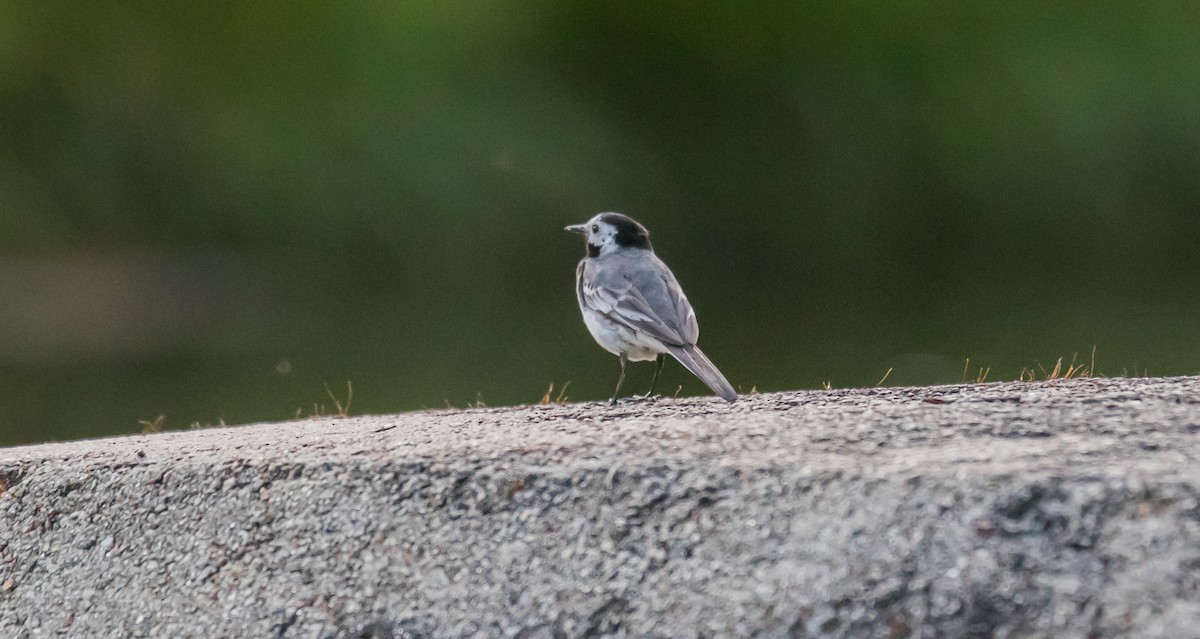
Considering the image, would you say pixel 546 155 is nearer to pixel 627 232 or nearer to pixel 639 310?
pixel 627 232

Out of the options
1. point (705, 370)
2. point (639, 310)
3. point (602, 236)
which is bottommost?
point (705, 370)

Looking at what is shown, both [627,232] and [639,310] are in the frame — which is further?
[627,232]

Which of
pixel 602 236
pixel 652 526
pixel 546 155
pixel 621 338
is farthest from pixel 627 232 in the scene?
pixel 546 155

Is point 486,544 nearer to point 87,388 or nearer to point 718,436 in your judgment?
point 718,436

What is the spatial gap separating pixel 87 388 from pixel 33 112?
1360 centimetres

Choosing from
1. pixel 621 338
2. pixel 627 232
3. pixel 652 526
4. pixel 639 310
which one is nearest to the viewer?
pixel 652 526

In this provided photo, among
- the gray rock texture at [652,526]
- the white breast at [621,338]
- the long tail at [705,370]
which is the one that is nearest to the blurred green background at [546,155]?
the white breast at [621,338]

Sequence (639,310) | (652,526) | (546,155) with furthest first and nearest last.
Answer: (546,155) < (639,310) < (652,526)

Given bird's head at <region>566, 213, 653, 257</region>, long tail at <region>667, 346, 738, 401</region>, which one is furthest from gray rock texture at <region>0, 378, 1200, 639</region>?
bird's head at <region>566, 213, 653, 257</region>

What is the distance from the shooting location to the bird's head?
380 inches

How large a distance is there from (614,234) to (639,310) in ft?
5.05

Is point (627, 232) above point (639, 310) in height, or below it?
above

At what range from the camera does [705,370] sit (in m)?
7.59

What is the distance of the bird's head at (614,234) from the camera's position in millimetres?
9656
